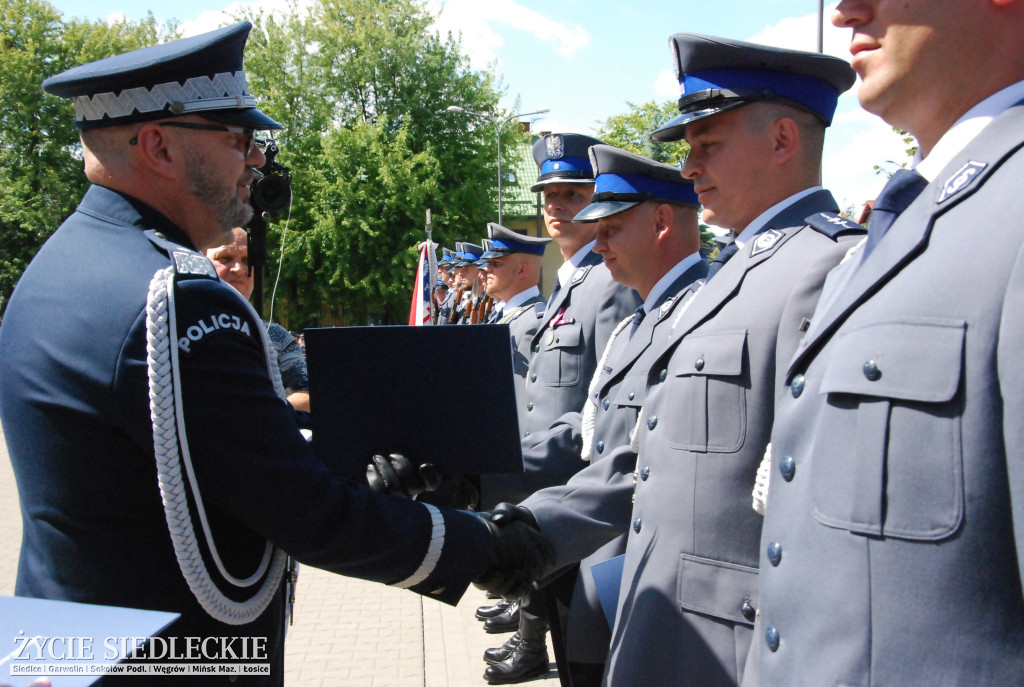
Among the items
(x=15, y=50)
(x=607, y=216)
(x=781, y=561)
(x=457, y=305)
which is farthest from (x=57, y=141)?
(x=781, y=561)

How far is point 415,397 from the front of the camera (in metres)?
2.06

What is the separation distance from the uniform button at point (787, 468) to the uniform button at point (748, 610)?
53cm

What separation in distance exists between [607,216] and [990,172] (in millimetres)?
2499

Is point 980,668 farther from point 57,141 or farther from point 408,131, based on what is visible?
point 57,141

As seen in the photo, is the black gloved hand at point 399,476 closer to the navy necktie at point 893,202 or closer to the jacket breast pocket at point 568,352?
the navy necktie at point 893,202

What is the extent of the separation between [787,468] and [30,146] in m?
35.9

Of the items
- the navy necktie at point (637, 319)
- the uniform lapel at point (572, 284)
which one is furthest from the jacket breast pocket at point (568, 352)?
the navy necktie at point (637, 319)

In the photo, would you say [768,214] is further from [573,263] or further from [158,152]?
[573,263]

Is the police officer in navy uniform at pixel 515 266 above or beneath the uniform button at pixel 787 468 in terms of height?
above

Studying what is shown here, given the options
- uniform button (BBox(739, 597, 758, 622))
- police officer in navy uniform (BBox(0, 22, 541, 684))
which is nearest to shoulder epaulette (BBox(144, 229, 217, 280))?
police officer in navy uniform (BBox(0, 22, 541, 684))

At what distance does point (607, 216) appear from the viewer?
3.58 m

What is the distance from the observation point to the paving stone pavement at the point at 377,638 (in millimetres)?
4352

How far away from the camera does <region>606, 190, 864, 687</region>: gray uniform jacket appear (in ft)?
5.96

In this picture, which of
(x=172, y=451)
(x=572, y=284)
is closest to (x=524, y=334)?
(x=572, y=284)
